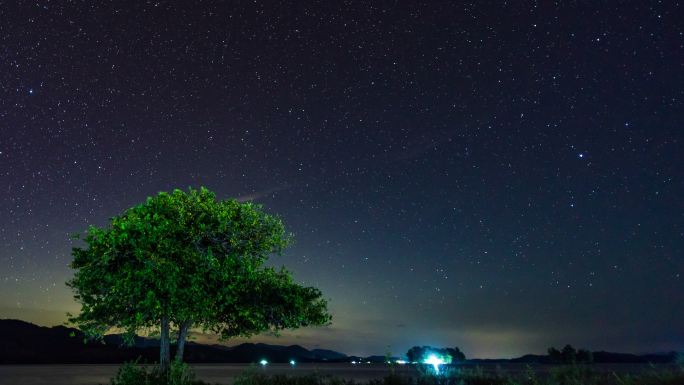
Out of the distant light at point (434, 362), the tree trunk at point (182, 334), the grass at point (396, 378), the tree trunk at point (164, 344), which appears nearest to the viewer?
the grass at point (396, 378)

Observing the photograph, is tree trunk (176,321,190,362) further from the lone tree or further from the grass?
the grass

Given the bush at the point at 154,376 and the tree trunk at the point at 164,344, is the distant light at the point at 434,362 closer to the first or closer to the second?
the bush at the point at 154,376

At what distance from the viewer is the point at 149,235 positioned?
1054 inches

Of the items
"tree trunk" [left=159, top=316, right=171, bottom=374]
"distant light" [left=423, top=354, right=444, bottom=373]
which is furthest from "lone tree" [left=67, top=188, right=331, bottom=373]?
"distant light" [left=423, top=354, right=444, bottom=373]

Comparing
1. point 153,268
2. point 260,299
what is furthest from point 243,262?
point 153,268

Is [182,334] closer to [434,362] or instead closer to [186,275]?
[186,275]

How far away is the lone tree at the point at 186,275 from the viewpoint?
26.5 m

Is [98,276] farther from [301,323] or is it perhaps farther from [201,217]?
[301,323]

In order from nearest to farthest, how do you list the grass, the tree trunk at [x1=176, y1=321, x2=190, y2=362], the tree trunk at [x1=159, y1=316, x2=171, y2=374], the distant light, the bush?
the grass → the bush → the distant light → the tree trunk at [x1=159, y1=316, x2=171, y2=374] → the tree trunk at [x1=176, y1=321, x2=190, y2=362]

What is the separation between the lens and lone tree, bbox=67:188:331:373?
26.5m

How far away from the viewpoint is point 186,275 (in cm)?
2672

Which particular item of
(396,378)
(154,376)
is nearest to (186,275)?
(154,376)

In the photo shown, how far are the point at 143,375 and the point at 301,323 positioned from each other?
921cm

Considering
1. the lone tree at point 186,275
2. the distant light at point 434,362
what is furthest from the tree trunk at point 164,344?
the distant light at point 434,362
